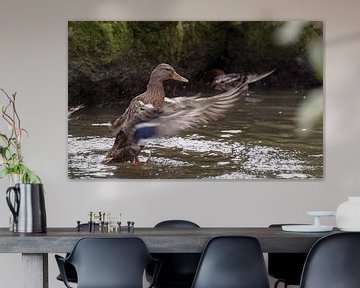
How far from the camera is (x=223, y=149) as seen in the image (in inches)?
242

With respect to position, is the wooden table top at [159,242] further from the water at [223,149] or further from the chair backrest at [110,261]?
the water at [223,149]

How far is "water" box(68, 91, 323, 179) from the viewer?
612 centimetres

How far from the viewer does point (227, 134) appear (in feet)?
20.2

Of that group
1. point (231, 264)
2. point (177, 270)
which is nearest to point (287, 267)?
point (177, 270)

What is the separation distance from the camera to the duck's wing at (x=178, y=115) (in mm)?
6176

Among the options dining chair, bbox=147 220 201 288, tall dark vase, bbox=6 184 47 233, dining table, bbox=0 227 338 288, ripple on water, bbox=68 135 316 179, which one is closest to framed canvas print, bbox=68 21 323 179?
ripple on water, bbox=68 135 316 179

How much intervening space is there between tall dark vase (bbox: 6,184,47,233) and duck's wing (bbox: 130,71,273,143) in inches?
86.4

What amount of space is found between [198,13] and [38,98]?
1473 mm

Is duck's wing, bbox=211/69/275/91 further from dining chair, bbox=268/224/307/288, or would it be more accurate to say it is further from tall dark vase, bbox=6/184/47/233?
tall dark vase, bbox=6/184/47/233

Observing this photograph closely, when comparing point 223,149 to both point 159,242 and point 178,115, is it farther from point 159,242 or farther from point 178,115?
point 159,242

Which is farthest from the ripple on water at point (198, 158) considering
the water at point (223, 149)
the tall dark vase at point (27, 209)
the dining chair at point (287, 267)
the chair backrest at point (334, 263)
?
the chair backrest at point (334, 263)

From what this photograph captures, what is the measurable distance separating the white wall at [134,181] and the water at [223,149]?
8cm

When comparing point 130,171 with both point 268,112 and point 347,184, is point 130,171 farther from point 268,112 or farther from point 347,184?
point 347,184

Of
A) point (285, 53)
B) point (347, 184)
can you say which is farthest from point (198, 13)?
point (347, 184)
